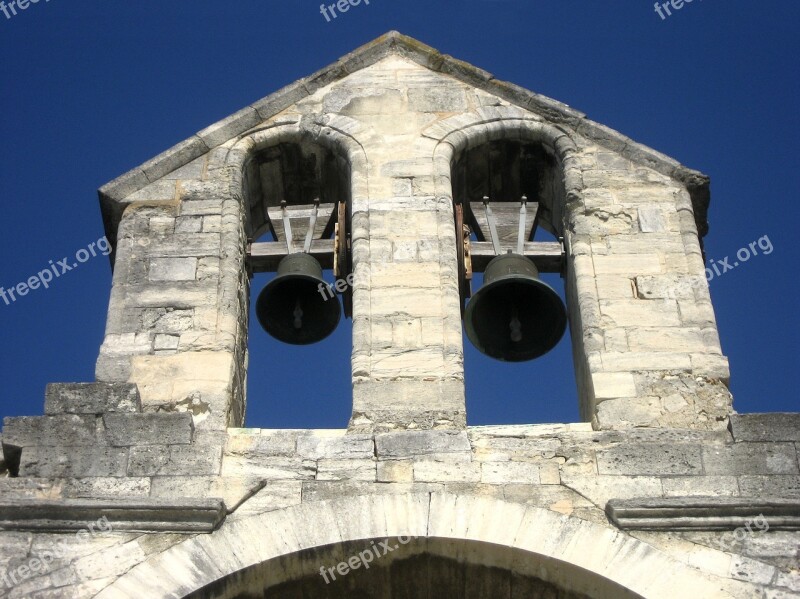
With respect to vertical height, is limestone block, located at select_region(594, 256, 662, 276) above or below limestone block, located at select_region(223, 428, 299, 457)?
above

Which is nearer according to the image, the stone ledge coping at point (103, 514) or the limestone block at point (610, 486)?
the stone ledge coping at point (103, 514)

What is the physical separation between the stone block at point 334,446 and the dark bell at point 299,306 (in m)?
1.48

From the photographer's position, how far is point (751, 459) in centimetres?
823

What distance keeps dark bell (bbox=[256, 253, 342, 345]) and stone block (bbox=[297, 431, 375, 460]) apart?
4.85ft

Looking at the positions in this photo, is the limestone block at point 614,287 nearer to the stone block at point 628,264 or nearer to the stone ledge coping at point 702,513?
the stone block at point 628,264

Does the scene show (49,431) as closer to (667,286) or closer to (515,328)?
(515,328)

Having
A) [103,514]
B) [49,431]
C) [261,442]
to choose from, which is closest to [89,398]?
[49,431]

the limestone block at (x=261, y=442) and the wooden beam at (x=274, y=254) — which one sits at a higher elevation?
the wooden beam at (x=274, y=254)

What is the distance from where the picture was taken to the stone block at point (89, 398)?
27.7 ft

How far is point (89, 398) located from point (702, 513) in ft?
10.0

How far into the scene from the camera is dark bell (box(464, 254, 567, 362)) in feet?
31.2

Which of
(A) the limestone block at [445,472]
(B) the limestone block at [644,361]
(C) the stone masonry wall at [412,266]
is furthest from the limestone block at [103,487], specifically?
(B) the limestone block at [644,361]

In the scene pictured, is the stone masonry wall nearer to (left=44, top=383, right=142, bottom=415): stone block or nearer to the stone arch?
the stone arch

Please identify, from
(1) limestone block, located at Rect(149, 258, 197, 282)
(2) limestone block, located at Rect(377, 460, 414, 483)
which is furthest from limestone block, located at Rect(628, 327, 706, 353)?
(1) limestone block, located at Rect(149, 258, 197, 282)
